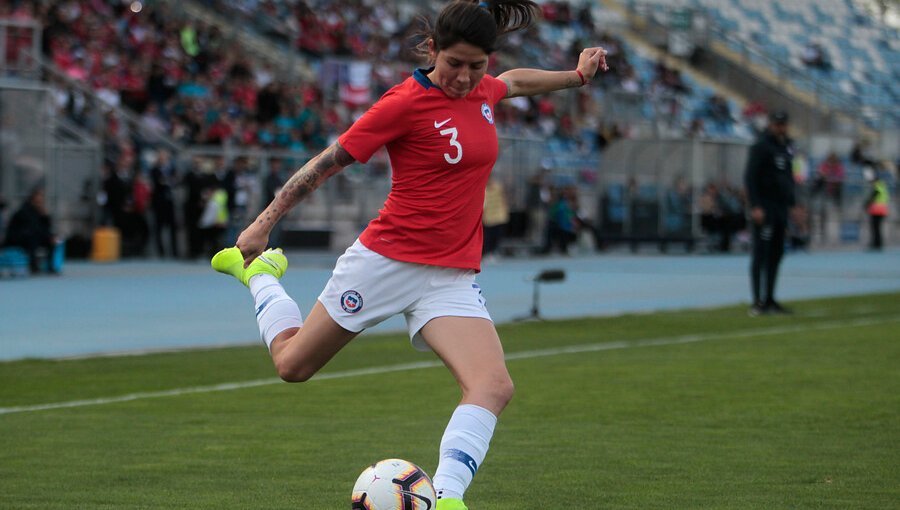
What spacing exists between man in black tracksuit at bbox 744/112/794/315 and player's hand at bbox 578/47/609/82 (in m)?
11.0

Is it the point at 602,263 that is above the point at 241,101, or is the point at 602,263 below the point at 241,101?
below

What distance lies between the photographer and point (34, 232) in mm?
23641

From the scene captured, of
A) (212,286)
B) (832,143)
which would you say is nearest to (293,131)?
(212,286)

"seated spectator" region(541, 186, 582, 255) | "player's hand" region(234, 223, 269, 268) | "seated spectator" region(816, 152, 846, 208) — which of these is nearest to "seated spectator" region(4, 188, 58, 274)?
"seated spectator" region(541, 186, 582, 255)

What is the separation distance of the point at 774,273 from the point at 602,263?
12990 mm

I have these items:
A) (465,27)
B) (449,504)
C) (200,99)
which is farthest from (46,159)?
(449,504)

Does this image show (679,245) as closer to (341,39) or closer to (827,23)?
(341,39)

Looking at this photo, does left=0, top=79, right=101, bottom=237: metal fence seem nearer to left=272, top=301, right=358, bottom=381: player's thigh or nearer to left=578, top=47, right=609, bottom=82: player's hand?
left=578, top=47, right=609, bottom=82: player's hand

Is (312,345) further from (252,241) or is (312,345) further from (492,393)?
(492,393)

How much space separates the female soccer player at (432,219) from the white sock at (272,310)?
0.40 meters

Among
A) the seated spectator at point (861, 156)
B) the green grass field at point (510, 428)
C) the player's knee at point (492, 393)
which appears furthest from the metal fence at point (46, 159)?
the seated spectator at point (861, 156)

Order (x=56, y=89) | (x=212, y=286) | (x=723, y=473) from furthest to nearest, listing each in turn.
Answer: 1. (x=56, y=89)
2. (x=212, y=286)
3. (x=723, y=473)

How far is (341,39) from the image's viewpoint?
3794cm

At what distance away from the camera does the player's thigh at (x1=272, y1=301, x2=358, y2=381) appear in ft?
20.2
